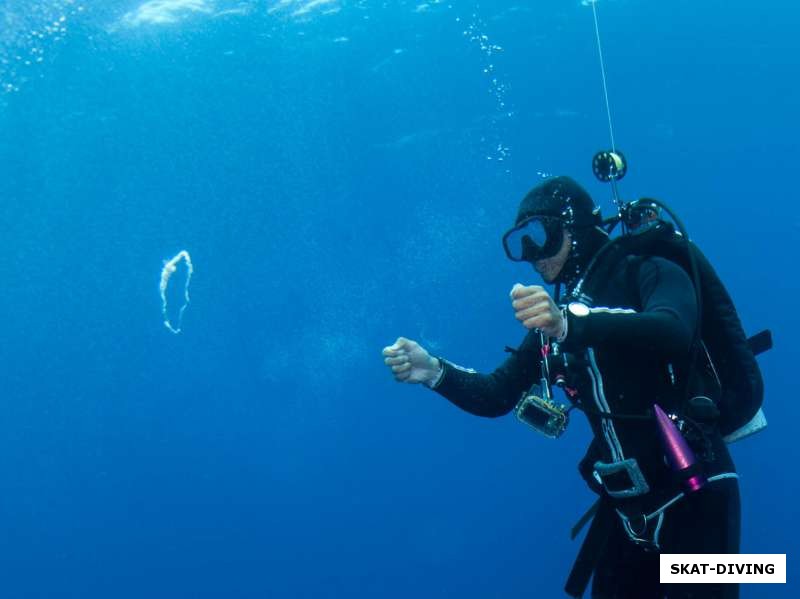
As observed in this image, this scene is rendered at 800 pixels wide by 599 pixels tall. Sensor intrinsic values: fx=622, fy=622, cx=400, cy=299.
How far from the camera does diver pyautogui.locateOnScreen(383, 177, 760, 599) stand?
2.69 m

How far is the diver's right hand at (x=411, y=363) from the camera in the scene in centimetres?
399

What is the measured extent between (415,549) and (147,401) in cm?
2130

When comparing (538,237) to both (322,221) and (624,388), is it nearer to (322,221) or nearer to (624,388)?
(624,388)

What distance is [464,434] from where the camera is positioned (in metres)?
29.6

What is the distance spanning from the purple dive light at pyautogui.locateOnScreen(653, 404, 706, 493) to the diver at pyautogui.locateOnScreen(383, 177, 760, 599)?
0.04 feet

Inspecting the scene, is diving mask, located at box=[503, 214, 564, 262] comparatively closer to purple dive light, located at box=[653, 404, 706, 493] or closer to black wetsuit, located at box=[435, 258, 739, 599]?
black wetsuit, located at box=[435, 258, 739, 599]

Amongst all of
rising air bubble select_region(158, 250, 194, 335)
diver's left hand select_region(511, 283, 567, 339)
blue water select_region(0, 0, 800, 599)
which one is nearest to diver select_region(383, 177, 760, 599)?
diver's left hand select_region(511, 283, 567, 339)

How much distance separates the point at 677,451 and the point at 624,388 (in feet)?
1.28

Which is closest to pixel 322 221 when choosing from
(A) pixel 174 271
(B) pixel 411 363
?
(A) pixel 174 271

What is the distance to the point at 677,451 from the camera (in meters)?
2.99

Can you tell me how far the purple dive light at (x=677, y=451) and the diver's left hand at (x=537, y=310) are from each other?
0.86 metres

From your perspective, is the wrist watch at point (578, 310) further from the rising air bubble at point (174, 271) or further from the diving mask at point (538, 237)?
the rising air bubble at point (174, 271)

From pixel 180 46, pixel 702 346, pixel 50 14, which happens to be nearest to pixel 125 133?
pixel 180 46

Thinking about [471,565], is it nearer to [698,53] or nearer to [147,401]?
[698,53]
